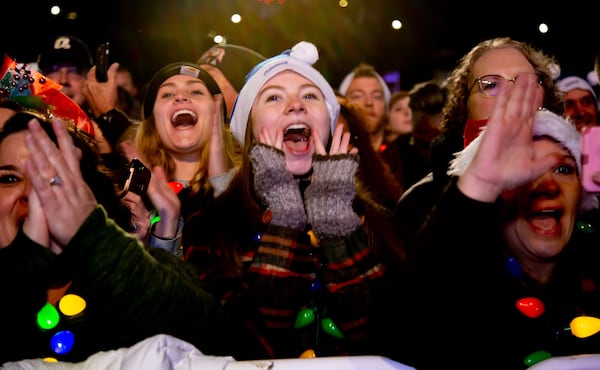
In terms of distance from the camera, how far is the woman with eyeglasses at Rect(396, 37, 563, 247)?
314cm

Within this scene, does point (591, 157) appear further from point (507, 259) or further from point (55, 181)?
point (55, 181)

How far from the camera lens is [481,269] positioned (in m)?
2.03

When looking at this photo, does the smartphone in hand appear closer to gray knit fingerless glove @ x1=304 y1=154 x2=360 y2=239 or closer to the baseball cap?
gray knit fingerless glove @ x1=304 y1=154 x2=360 y2=239

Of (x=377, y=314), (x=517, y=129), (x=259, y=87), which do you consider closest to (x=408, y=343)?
(x=377, y=314)

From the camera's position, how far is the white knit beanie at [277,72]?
123 inches

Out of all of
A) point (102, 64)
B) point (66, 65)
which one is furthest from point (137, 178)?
point (66, 65)

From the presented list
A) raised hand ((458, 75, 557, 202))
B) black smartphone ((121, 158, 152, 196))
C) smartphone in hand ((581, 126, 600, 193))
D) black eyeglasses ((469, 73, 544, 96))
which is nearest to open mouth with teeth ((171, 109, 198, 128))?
black smartphone ((121, 158, 152, 196))

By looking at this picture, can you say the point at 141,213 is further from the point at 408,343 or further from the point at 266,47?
the point at 266,47

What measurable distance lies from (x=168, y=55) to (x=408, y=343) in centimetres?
608

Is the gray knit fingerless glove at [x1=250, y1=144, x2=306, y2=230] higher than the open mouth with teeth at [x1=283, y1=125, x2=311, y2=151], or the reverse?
the open mouth with teeth at [x1=283, y1=125, x2=311, y2=151]

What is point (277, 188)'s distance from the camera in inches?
103

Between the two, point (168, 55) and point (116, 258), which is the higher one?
point (168, 55)

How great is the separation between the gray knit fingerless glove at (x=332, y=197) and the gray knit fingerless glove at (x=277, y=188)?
0.16 feet

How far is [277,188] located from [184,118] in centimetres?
134
